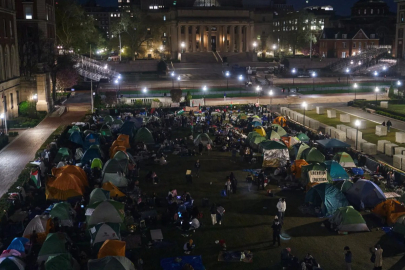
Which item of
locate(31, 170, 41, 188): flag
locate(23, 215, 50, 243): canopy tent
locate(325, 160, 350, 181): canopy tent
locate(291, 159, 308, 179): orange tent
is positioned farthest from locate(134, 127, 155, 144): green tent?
locate(23, 215, 50, 243): canopy tent

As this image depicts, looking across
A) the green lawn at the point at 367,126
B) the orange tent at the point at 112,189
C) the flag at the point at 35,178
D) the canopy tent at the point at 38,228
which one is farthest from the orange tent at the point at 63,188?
the green lawn at the point at 367,126

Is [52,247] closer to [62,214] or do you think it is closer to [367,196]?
[62,214]

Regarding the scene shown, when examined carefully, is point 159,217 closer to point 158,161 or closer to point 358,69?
point 158,161

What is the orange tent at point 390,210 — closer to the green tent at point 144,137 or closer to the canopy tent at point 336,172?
the canopy tent at point 336,172

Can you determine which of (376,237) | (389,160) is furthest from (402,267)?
(389,160)

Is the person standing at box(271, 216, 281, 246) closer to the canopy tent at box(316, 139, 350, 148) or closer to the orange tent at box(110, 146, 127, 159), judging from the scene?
the orange tent at box(110, 146, 127, 159)

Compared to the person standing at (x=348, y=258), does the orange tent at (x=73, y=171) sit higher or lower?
higher

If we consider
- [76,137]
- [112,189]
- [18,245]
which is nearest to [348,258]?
[18,245]
